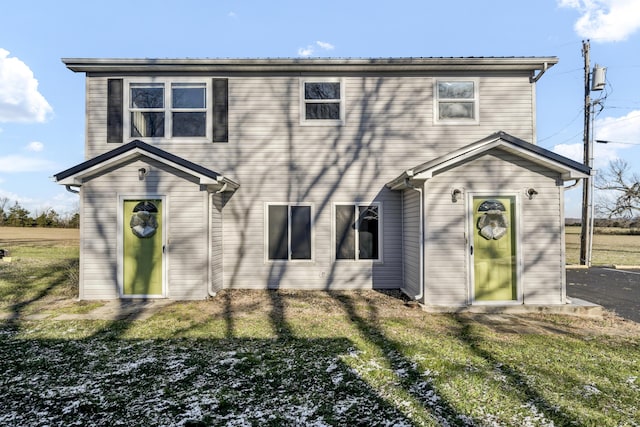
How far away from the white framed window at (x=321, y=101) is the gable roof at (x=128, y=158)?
113 inches

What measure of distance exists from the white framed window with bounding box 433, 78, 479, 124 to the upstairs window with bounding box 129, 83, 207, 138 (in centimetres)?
579

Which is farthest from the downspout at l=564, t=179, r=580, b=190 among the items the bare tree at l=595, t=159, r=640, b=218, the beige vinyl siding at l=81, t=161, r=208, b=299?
the bare tree at l=595, t=159, r=640, b=218

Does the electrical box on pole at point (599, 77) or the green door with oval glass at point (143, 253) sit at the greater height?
the electrical box on pole at point (599, 77)

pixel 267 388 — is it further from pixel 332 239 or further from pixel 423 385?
pixel 332 239

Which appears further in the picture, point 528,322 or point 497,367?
point 528,322

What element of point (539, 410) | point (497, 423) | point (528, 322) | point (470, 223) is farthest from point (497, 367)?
point (470, 223)

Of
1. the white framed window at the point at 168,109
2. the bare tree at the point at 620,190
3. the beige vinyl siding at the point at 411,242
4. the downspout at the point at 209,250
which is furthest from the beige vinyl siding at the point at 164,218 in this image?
the bare tree at the point at 620,190

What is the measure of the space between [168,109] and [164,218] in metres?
2.92

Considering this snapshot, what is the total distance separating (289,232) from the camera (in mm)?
8797

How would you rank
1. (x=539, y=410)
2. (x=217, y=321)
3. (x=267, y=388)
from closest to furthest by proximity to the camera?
(x=539, y=410) → (x=267, y=388) → (x=217, y=321)

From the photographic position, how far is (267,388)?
3.66 metres

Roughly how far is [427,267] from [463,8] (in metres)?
7.69

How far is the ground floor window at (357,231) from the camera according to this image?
8758 millimetres

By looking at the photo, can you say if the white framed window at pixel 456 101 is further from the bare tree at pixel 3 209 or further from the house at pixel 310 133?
the bare tree at pixel 3 209
